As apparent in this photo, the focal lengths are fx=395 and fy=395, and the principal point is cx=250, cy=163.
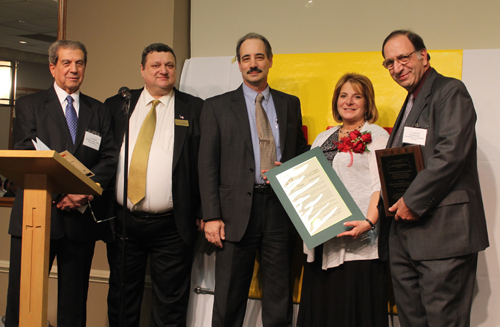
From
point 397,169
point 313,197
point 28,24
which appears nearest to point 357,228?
point 313,197

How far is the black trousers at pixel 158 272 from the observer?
8.80 ft

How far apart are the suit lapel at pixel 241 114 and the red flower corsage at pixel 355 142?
57 centimetres

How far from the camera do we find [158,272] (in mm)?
2730

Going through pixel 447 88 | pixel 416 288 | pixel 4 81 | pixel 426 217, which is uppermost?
pixel 4 81

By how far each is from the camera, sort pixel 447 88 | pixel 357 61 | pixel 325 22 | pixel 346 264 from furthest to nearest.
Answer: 1. pixel 325 22
2. pixel 357 61
3. pixel 346 264
4. pixel 447 88

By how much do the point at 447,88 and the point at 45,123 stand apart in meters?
2.29

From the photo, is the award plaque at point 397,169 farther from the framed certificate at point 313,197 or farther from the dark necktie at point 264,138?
the dark necktie at point 264,138

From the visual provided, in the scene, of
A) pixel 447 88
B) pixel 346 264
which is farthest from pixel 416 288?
pixel 447 88

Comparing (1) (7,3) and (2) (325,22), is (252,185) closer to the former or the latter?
(2) (325,22)

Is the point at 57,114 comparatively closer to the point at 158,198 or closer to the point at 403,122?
the point at 158,198

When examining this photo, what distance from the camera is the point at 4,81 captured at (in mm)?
3709

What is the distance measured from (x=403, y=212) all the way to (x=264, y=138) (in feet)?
3.10

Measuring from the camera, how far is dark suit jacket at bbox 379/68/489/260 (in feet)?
6.23

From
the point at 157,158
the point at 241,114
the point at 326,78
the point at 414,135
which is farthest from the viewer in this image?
the point at 326,78
